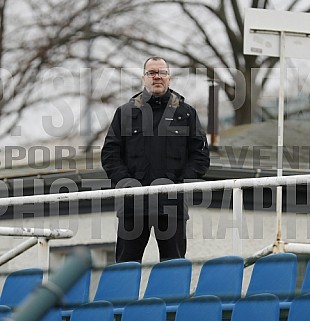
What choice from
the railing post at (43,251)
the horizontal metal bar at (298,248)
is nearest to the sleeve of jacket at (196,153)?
the horizontal metal bar at (298,248)

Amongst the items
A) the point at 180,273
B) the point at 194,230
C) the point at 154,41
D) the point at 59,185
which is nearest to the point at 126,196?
the point at 180,273

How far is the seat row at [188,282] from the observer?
6.36m

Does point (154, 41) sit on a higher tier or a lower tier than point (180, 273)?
higher

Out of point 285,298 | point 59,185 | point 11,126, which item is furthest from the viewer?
point 11,126

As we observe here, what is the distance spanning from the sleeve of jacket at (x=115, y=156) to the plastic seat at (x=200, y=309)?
5.29 feet

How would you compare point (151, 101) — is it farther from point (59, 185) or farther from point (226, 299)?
point (59, 185)

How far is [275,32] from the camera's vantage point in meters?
8.62

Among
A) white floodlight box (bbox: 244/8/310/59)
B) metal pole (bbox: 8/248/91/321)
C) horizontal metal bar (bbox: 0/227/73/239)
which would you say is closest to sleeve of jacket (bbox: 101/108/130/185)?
horizontal metal bar (bbox: 0/227/73/239)

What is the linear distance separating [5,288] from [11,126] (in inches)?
578

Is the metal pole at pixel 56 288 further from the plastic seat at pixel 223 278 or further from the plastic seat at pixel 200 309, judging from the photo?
the plastic seat at pixel 223 278

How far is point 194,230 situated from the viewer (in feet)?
33.7

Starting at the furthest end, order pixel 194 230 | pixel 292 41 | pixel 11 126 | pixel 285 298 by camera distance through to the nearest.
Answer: pixel 11 126 → pixel 194 230 → pixel 292 41 → pixel 285 298

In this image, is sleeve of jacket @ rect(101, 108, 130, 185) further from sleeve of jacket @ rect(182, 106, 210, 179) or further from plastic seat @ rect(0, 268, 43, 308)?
plastic seat @ rect(0, 268, 43, 308)

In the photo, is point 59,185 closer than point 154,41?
Yes
